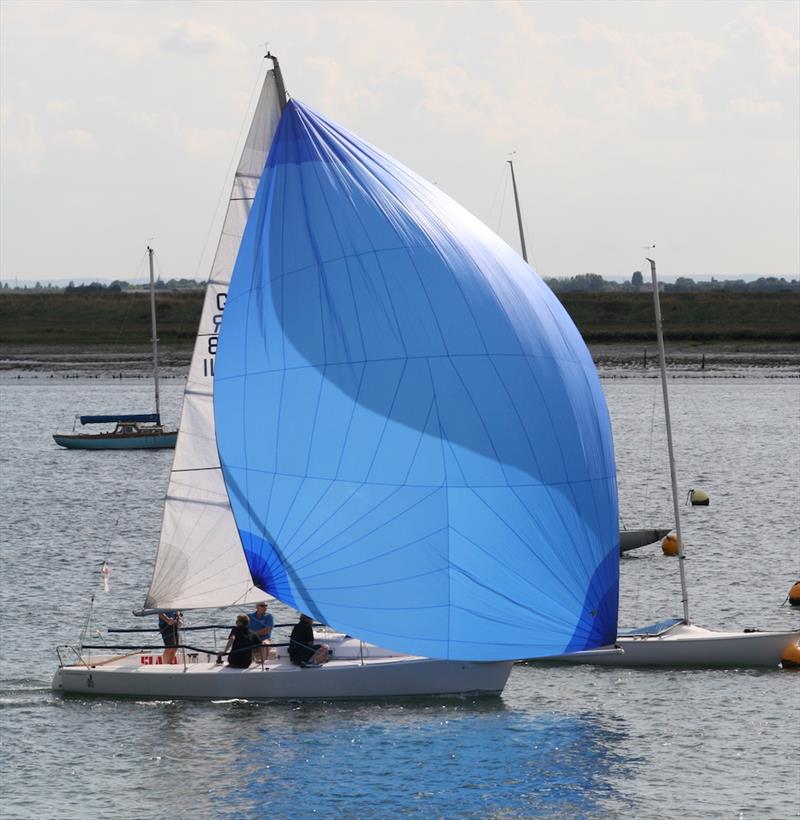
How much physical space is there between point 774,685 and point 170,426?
194 feet

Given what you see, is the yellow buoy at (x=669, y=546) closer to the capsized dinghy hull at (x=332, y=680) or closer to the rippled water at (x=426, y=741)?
the rippled water at (x=426, y=741)

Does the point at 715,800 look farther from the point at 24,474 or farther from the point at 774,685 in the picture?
the point at 24,474

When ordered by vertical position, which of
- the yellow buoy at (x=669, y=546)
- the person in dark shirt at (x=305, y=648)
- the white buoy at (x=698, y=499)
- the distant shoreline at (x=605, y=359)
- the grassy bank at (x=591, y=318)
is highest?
the grassy bank at (x=591, y=318)

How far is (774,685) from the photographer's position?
3125 centimetres

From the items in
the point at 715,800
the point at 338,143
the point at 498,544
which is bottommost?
the point at 715,800

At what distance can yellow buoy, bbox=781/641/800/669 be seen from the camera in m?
32.3

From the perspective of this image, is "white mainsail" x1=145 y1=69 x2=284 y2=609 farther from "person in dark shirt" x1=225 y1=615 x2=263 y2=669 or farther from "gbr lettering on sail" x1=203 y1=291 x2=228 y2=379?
"person in dark shirt" x1=225 y1=615 x2=263 y2=669

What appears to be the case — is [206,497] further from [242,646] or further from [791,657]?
[791,657]

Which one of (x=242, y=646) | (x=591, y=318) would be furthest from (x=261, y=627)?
(x=591, y=318)

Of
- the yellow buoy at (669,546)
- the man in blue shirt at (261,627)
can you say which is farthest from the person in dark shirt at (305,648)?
the yellow buoy at (669,546)

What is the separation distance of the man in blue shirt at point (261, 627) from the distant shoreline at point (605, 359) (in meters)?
91.7

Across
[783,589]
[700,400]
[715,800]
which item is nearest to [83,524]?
[783,589]

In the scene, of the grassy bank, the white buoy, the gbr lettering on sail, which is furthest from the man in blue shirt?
the grassy bank

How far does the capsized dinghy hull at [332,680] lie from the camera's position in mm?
28453
